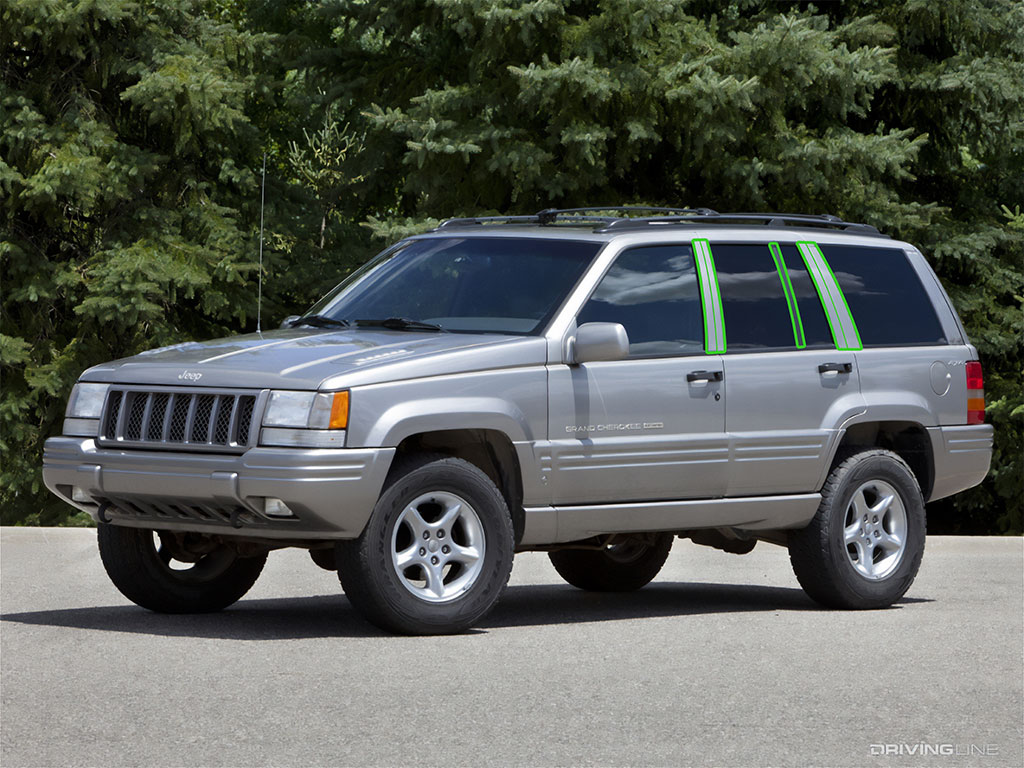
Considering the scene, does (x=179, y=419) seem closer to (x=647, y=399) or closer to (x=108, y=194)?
(x=647, y=399)

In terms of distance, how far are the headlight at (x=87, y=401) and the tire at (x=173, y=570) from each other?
63cm

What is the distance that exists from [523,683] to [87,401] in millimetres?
2835

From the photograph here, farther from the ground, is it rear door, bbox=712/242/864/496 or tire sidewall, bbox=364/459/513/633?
rear door, bbox=712/242/864/496

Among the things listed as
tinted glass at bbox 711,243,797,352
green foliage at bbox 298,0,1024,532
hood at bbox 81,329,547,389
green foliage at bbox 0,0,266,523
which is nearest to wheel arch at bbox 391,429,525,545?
hood at bbox 81,329,547,389

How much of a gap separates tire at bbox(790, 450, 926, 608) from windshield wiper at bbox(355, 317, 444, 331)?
2.46 meters

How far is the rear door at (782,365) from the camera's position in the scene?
980 centimetres

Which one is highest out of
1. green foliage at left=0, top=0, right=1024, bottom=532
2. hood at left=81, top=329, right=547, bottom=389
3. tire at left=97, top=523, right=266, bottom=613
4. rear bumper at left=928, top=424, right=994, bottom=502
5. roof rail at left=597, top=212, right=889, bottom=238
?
green foliage at left=0, top=0, right=1024, bottom=532

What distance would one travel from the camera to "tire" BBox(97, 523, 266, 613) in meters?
9.35

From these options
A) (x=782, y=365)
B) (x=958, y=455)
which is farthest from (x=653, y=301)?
(x=958, y=455)

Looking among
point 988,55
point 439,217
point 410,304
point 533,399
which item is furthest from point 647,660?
point 988,55

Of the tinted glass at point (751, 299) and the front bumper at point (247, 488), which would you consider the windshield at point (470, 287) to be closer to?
the tinted glass at point (751, 299)

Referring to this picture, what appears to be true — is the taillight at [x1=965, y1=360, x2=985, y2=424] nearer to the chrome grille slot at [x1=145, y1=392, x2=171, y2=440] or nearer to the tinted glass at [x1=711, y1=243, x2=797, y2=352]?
the tinted glass at [x1=711, y1=243, x2=797, y2=352]

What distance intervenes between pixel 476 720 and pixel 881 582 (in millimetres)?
4307

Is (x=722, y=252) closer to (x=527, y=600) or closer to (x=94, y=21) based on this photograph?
(x=527, y=600)
